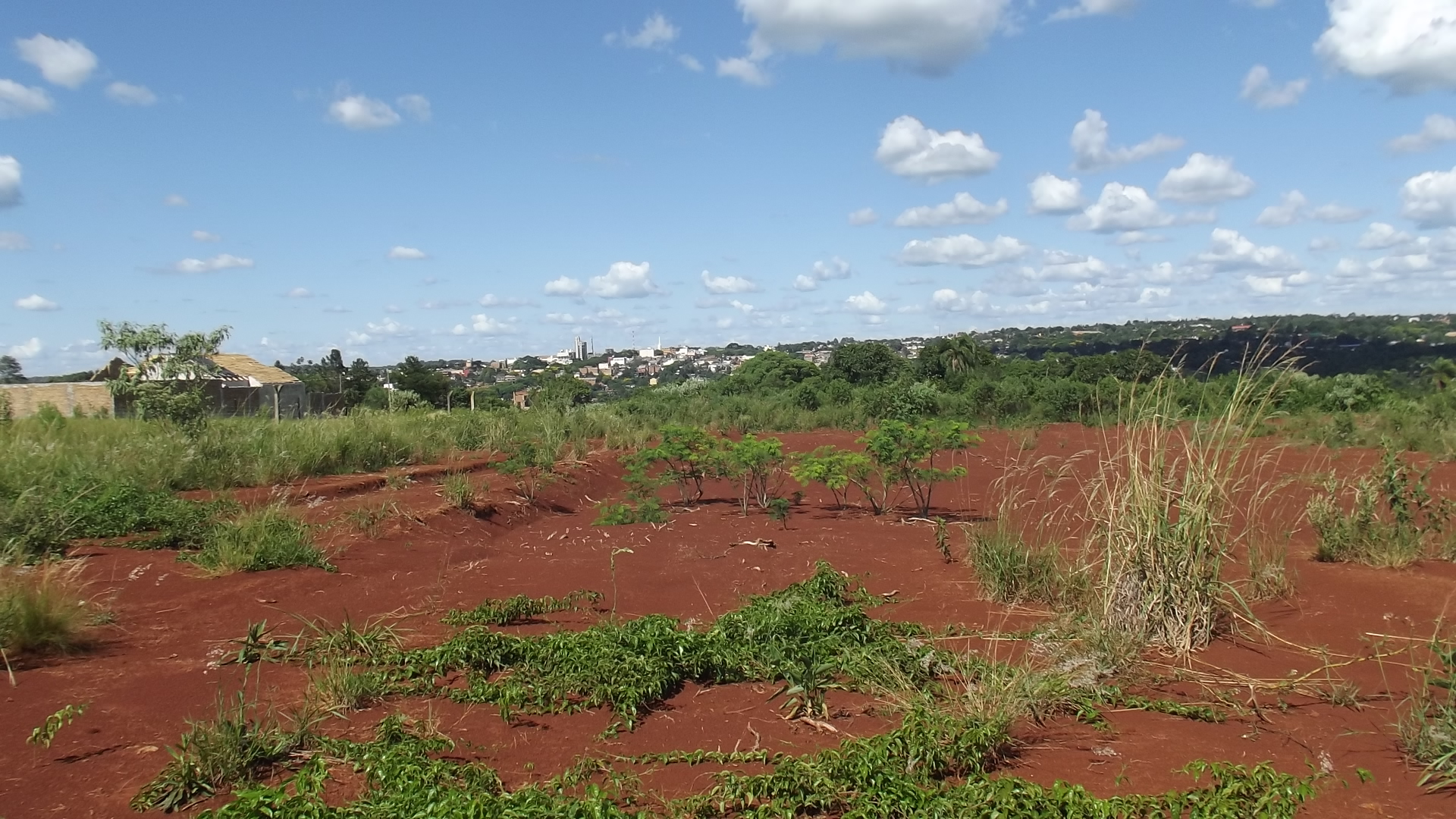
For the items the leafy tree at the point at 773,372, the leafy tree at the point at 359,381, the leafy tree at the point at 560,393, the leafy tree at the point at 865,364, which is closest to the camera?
the leafy tree at the point at 560,393

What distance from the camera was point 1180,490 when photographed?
17.0ft

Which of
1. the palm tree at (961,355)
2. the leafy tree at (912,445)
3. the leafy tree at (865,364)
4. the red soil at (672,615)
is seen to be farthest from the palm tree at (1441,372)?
the leafy tree at (912,445)

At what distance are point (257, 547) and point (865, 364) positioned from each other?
24286 millimetres

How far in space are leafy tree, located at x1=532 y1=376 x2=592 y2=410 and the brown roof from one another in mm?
13249

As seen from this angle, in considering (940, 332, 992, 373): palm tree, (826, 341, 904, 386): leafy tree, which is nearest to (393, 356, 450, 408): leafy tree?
(826, 341, 904, 386): leafy tree

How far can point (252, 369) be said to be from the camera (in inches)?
1256

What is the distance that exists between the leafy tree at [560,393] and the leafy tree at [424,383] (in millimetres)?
11392

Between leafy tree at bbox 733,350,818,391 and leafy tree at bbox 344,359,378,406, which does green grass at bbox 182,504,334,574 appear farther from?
leafy tree at bbox 344,359,378,406

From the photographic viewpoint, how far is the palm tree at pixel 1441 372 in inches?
746

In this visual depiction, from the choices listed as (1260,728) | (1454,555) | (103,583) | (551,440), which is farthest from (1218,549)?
(551,440)

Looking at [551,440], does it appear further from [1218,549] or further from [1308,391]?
[1308,391]

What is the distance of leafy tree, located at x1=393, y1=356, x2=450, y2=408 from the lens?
107 ft

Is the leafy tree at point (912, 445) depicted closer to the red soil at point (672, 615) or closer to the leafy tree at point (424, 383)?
the red soil at point (672, 615)

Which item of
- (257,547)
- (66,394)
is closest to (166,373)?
(257,547)
